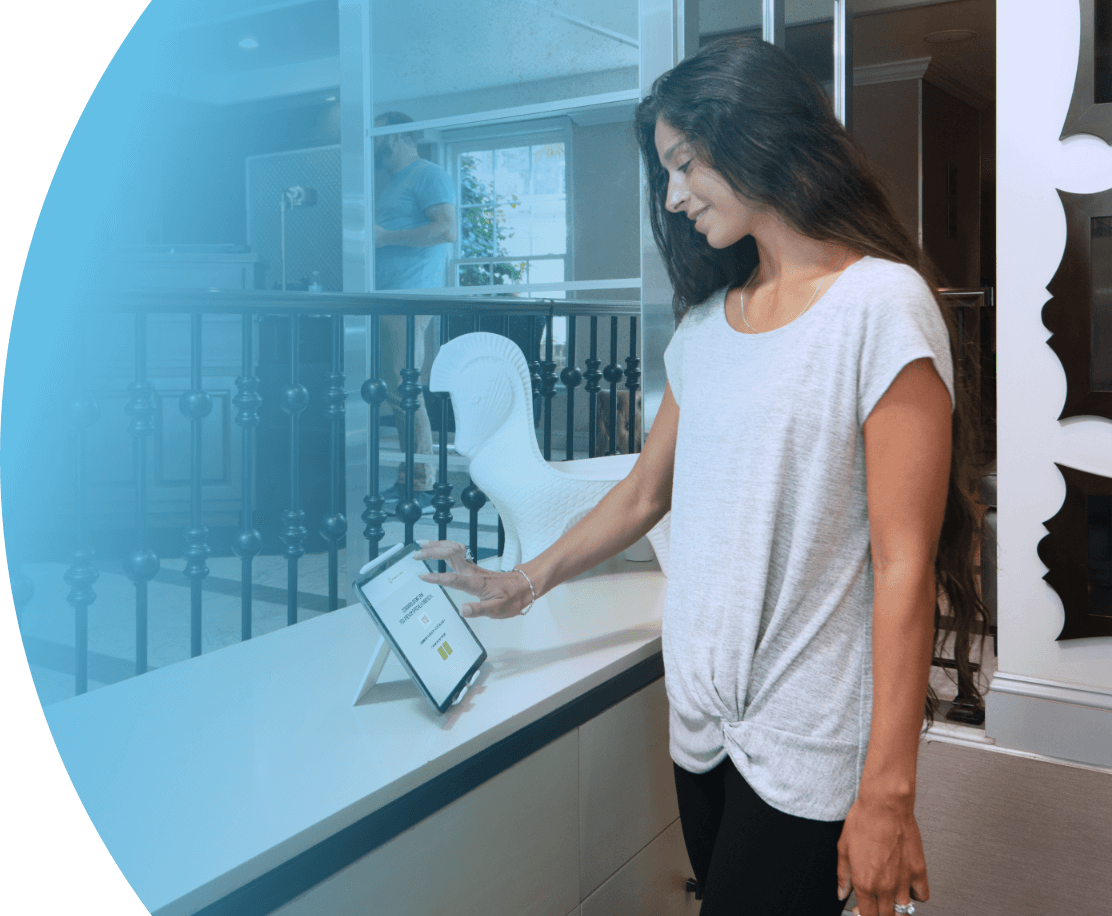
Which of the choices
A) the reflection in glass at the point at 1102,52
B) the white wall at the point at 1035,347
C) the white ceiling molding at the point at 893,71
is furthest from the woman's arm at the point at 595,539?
the white ceiling molding at the point at 893,71

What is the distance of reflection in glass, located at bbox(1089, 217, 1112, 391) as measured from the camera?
2.02 m

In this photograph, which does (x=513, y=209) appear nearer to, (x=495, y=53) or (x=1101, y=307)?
(x=495, y=53)

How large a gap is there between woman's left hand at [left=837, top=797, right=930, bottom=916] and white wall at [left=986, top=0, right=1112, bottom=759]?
4.76 feet

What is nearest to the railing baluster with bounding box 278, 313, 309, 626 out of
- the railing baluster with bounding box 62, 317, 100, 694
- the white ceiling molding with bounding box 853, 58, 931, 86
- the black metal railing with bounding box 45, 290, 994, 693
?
the black metal railing with bounding box 45, 290, 994, 693

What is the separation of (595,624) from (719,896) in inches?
22.9

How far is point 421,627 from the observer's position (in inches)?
45.1

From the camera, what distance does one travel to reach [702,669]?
100 centimetres

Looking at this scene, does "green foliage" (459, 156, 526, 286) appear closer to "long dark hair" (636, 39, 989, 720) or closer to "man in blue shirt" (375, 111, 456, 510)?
"man in blue shirt" (375, 111, 456, 510)

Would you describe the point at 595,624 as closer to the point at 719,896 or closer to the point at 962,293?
the point at 719,896

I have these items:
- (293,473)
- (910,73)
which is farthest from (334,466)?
(910,73)

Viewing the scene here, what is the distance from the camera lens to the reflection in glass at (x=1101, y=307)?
2.02 metres

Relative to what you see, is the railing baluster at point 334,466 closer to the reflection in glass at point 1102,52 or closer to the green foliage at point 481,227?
the reflection in glass at point 1102,52

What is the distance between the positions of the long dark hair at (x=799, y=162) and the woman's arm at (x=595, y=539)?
310mm

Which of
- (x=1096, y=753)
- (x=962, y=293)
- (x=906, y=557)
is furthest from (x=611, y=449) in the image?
(x=906, y=557)
